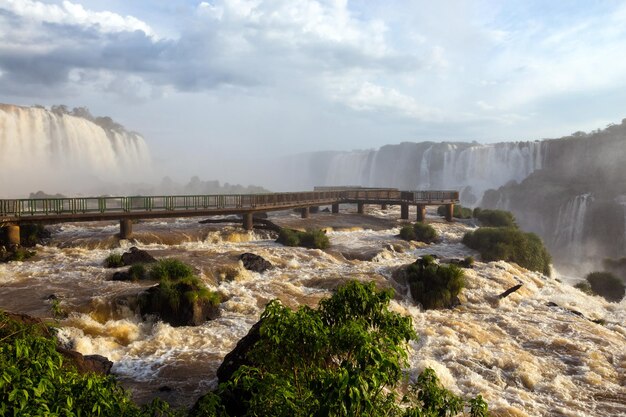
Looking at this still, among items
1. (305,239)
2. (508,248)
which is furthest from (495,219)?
(305,239)

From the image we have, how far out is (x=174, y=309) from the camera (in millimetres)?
17578

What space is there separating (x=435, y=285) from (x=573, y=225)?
50.0m

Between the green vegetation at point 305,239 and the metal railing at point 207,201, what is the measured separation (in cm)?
514

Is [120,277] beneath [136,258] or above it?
beneath

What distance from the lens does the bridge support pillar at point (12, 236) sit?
1030 inches

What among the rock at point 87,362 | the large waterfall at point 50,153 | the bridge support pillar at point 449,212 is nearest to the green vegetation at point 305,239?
the rock at point 87,362

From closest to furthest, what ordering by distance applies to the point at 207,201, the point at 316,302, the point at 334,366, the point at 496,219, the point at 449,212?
the point at 334,366 → the point at 316,302 → the point at 207,201 → the point at 496,219 → the point at 449,212

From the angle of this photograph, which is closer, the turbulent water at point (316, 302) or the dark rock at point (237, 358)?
the dark rock at point (237, 358)

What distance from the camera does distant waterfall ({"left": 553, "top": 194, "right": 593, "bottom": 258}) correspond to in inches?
2405

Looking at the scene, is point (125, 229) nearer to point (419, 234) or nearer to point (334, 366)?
point (419, 234)

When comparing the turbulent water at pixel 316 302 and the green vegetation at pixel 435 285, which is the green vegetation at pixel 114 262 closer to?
the turbulent water at pixel 316 302

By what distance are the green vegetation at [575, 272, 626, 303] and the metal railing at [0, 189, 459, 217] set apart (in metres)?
16.9

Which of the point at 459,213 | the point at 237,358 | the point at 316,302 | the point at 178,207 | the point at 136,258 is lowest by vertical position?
the point at 316,302

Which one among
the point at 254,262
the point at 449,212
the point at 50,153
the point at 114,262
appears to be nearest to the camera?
the point at 114,262
